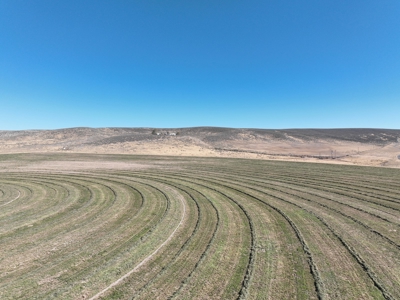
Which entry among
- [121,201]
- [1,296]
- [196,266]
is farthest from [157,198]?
[1,296]

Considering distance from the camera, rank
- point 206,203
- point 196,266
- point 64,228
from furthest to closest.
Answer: point 206,203, point 64,228, point 196,266

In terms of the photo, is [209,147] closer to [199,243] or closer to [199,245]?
[199,243]

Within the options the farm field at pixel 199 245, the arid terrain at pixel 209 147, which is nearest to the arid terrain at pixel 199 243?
the farm field at pixel 199 245

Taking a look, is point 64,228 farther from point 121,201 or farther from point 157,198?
point 157,198

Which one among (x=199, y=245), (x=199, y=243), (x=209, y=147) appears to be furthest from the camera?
(x=209, y=147)

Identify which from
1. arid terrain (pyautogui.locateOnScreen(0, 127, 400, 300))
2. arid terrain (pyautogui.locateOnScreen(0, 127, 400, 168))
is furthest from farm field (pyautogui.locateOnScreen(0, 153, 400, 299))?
arid terrain (pyautogui.locateOnScreen(0, 127, 400, 168))

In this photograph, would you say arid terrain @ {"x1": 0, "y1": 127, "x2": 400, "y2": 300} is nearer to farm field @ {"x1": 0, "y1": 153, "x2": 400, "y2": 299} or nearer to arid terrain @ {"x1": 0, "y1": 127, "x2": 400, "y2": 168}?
farm field @ {"x1": 0, "y1": 153, "x2": 400, "y2": 299}

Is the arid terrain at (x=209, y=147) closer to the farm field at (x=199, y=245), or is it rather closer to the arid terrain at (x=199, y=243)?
the arid terrain at (x=199, y=243)

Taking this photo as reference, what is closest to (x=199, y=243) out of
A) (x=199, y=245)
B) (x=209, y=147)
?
(x=199, y=245)

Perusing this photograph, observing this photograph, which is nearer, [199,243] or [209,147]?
[199,243]
